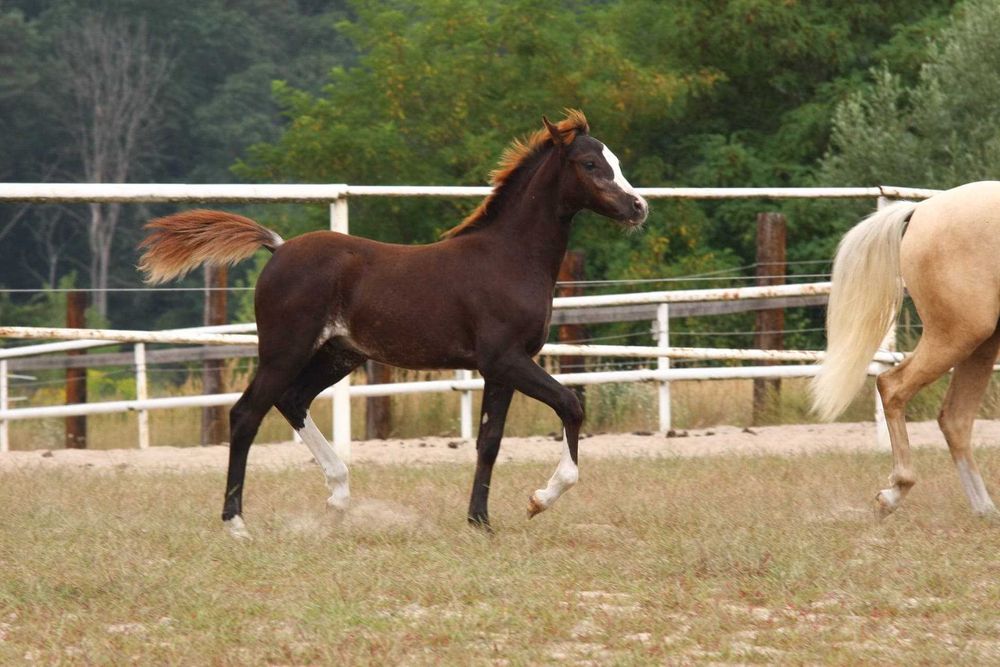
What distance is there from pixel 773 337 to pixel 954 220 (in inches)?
251

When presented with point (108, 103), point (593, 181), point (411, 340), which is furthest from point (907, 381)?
point (108, 103)

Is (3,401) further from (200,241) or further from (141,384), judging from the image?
(200,241)

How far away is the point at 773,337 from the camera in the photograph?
1302 cm

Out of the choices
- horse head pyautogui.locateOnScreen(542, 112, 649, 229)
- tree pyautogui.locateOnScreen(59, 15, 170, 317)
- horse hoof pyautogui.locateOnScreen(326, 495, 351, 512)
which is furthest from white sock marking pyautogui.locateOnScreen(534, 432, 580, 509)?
tree pyautogui.locateOnScreen(59, 15, 170, 317)

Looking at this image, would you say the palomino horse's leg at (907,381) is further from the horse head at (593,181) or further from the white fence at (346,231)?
the white fence at (346,231)

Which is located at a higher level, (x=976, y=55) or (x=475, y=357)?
(x=976, y=55)

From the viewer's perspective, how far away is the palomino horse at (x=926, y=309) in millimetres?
6602

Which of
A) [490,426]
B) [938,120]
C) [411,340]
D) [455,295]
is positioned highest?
[938,120]

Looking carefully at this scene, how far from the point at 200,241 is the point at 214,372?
783 centimetres

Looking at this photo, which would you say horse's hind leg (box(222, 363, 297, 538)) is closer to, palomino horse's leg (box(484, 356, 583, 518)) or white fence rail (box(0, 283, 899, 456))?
palomino horse's leg (box(484, 356, 583, 518))

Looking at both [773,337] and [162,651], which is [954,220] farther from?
[773,337]

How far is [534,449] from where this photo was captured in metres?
9.98

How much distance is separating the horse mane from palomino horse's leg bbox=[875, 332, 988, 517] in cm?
186

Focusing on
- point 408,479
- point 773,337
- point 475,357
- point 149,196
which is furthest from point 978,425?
point 149,196
